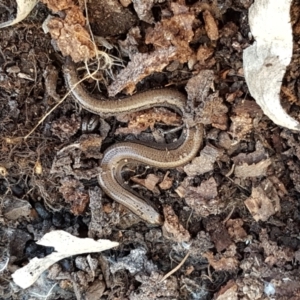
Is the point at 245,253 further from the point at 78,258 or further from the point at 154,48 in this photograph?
the point at 154,48

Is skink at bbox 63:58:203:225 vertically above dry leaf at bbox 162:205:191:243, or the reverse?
skink at bbox 63:58:203:225

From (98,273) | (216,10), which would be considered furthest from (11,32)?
(98,273)

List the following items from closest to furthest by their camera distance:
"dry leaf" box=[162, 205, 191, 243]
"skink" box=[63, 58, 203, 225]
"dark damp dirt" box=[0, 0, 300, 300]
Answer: "dark damp dirt" box=[0, 0, 300, 300], "skink" box=[63, 58, 203, 225], "dry leaf" box=[162, 205, 191, 243]

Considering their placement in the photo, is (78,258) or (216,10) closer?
(216,10)

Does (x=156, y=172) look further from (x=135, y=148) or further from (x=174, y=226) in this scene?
(x=174, y=226)

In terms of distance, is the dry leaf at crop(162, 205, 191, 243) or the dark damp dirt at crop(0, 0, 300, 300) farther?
the dry leaf at crop(162, 205, 191, 243)
